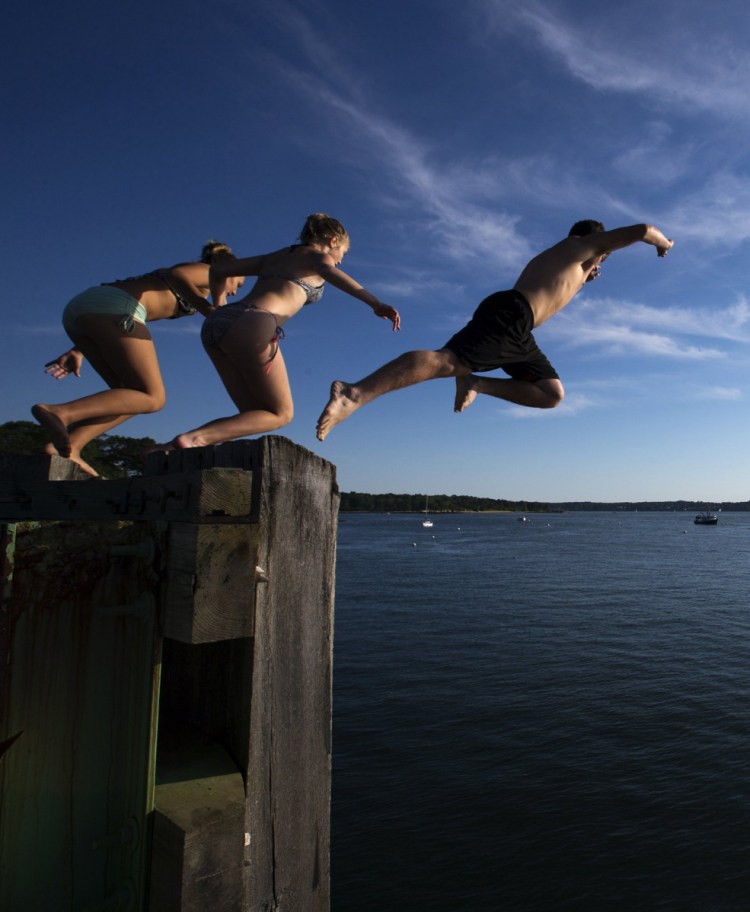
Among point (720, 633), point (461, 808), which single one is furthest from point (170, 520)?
point (720, 633)

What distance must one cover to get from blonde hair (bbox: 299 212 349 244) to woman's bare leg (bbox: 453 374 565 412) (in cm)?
125

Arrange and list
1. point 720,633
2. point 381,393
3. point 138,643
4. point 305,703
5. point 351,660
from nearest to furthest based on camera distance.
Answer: point 138,643, point 305,703, point 381,393, point 351,660, point 720,633

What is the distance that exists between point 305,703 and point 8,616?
35.8 inches

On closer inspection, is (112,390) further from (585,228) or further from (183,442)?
(585,228)

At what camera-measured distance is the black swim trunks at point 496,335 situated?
13.1 feet

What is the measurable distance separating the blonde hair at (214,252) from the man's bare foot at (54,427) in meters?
1.30

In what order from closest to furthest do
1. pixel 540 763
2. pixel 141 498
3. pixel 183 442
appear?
pixel 141 498, pixel 183 442, pixel 540 763

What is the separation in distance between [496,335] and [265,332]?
4.99 ft

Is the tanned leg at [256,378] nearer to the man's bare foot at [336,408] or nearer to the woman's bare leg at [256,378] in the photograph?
the woman's bare leg at [256,378]

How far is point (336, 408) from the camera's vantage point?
354cm

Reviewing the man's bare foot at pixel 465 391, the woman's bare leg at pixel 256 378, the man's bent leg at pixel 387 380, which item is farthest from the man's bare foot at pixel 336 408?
the man's bare foot at pixel 465 391

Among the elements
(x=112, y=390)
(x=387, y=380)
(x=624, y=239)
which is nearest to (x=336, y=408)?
(x=387, y=380)

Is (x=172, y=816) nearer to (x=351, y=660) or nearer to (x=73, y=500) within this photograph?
(x=73, y=500)

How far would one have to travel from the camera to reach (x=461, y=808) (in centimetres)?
1341
